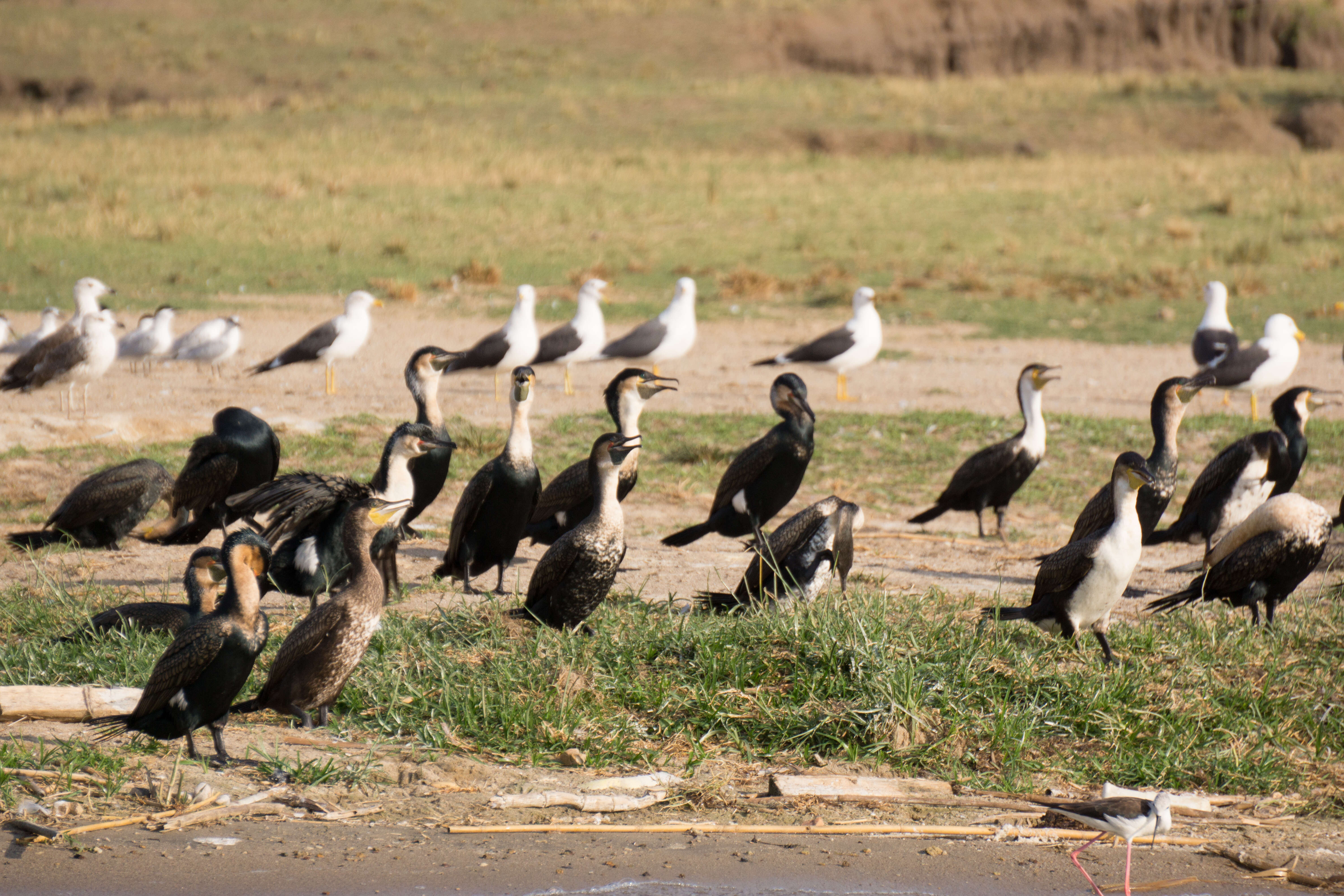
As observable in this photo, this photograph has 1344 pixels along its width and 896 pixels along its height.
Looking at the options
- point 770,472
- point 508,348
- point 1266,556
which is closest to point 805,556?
point 770,472

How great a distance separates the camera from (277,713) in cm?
559

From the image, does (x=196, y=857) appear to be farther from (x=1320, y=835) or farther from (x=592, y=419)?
(x=592, y=419)

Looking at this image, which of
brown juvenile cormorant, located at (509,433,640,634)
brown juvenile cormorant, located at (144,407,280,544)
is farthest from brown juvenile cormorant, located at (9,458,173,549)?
brown juvenile cormorant, located at (509,433,640,634)

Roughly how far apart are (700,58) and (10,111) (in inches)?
753

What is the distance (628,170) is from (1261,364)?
1813cm

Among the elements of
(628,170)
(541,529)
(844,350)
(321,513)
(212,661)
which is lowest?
(541,529)

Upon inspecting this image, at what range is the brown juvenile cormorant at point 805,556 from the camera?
6.34 meters

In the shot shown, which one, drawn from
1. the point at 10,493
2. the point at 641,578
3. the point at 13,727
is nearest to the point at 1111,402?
the point at 641,578

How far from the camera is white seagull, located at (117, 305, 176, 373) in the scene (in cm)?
1359

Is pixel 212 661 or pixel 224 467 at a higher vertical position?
pixel 224 467

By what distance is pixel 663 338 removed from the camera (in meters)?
13.8

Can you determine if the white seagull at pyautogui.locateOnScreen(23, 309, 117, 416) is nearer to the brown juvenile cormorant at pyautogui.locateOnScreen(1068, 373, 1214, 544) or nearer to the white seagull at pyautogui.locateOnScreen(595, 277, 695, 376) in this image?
the white seagull at pyautogui.locateOnScreen(595, 277, 695, 376)

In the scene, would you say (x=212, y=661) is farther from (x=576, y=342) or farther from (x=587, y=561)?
(x=576, y=342)

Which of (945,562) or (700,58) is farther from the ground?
(700,58)
